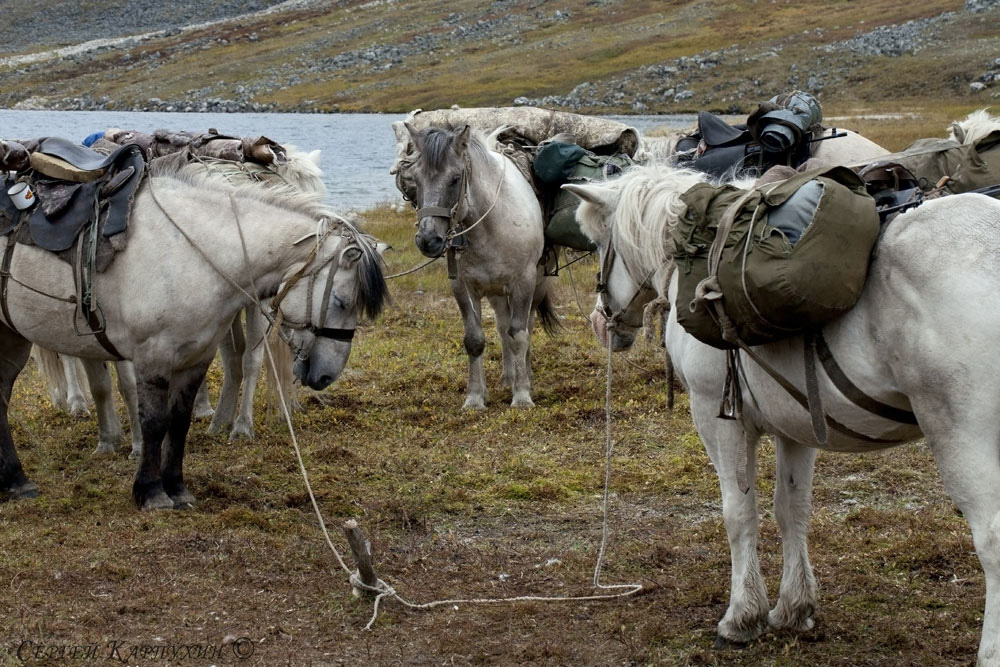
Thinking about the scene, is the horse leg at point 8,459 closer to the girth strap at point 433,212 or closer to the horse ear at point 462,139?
the girth strap at point 433,212

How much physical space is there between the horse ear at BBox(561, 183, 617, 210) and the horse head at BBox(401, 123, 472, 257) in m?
3.53

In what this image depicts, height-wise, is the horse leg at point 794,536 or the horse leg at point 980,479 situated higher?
the horse leg at point 980,479

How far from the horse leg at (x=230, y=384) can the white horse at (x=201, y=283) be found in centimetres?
200

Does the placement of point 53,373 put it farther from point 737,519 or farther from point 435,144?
point 737,519

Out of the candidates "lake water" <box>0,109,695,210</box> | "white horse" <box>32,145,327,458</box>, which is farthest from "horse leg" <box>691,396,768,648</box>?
"lake water" <box>0,109,695,210</box>

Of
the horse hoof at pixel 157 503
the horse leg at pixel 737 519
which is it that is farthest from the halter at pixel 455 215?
the horse leg at pixel 737 519

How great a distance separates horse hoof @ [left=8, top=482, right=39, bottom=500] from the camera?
704 cm

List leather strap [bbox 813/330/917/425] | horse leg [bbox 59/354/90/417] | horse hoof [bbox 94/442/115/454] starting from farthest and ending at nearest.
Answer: horse leg [bbox 59/354/90/417] → horse hoof [bbox 94/442/115/454] → leather strap [bbox 813/330/917/425]

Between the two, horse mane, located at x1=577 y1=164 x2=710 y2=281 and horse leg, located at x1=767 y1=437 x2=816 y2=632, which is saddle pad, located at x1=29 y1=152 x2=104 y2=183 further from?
horse leg, located at x1=767 y1=437 x2=816 y2=632

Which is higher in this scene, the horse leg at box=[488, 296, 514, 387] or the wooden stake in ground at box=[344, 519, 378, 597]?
the wooden stake in ground at box=[344, 519, 378, 597]

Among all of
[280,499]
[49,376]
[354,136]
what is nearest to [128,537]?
[280,499]

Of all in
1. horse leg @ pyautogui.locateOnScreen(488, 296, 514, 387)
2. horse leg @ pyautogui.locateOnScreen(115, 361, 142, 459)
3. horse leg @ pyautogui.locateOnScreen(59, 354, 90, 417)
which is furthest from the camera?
horse leg @ pyautogui.locateOnScreen(488, 296, 514, 387)

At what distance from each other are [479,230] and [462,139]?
0.83 meters

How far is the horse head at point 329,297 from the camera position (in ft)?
20.5
